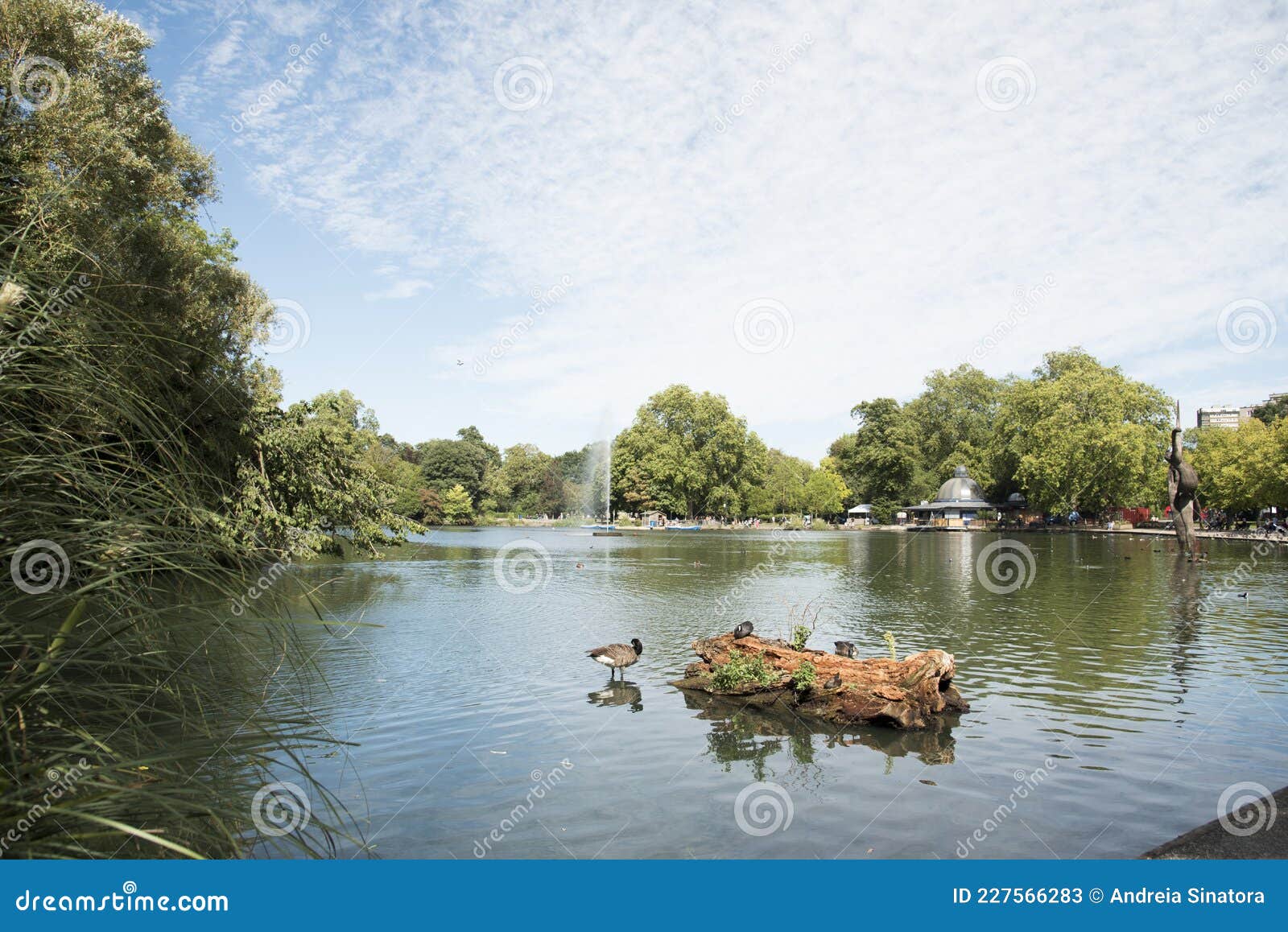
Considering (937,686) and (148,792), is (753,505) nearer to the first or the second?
(937,686)

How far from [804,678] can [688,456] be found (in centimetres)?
7981

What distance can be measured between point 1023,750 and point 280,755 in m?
9.09

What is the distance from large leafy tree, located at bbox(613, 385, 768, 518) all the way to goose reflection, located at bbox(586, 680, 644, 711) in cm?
7648

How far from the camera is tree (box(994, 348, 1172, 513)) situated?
63594mm

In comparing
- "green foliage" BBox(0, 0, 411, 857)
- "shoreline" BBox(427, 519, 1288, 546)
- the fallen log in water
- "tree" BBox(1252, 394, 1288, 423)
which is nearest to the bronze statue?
"shoreline" BBox(427, 519, 1288, 546)

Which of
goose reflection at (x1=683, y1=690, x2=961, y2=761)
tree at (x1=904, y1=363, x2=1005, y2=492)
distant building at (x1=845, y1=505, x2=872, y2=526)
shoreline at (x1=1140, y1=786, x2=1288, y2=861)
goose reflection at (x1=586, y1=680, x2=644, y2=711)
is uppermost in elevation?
tree at (x1=904, y1=363, x2=1005, y2=492)

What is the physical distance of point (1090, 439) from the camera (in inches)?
2515

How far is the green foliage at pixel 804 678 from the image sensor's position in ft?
37.5

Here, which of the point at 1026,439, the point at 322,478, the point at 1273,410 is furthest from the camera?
the point at 1273,410

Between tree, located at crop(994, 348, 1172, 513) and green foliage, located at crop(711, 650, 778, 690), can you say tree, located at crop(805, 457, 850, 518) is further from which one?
green foliage, located at crop(711, 650, 778, 690)

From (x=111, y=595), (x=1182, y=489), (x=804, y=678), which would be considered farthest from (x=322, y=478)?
(x=1182, y=489)

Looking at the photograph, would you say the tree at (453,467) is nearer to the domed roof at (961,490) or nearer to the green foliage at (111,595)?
the domed roof at (961,490)

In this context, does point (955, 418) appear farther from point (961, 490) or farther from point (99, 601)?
point (99, 601)

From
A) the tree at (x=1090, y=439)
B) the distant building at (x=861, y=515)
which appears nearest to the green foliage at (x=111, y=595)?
the tree at (x=1090, y=439)
